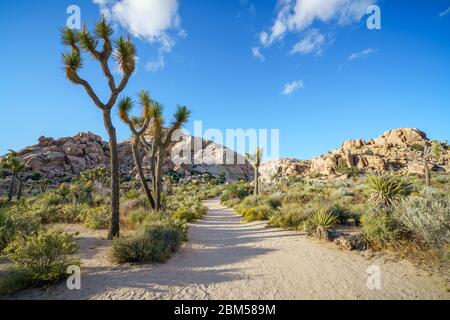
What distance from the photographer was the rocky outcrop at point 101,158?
141 feet

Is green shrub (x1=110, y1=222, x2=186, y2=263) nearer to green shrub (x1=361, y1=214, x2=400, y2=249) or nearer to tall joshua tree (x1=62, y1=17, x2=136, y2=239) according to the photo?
tall joshua tree (x1=62, y1=17, x2=136, y2=239)

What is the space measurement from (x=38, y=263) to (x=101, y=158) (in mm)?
54100

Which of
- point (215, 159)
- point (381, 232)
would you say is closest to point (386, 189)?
point (381, 232)

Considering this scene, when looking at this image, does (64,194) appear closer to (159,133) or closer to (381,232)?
(159,133)

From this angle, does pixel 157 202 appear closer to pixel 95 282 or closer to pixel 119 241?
pixel 119 241

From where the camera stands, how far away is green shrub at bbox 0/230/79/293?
4.16 m

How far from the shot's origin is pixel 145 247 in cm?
562

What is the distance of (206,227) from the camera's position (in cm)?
1083

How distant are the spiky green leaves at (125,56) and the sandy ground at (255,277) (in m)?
6.53

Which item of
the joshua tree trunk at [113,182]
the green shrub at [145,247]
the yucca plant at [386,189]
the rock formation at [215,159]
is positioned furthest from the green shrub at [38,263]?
the rock formation at [215,159]

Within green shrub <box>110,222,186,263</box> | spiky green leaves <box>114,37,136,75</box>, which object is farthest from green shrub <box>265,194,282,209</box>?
spiky green leaves <box>114,37,136,75</box>
